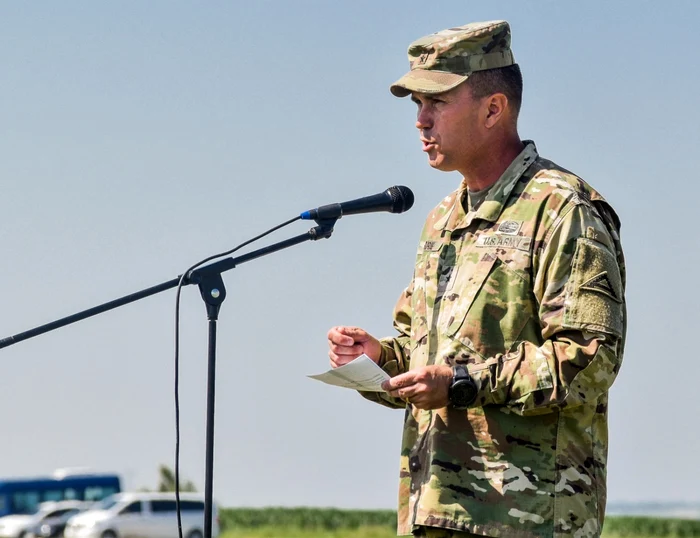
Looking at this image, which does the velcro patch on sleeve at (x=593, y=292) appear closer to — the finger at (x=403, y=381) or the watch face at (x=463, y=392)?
the watch face at (x=463, y=392)

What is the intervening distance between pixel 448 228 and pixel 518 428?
723 mm

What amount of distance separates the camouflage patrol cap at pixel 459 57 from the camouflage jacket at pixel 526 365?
14.1 inches

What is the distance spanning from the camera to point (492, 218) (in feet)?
12.7

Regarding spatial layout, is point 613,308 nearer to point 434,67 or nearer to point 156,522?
point 434,67

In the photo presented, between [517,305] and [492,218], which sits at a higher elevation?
[492,218]

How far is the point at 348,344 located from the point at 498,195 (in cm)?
67

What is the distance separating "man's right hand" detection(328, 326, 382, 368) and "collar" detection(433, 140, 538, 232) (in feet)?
1.42

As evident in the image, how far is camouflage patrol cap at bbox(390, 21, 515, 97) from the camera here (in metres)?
3.98

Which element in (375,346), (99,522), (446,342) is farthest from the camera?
(99,522)

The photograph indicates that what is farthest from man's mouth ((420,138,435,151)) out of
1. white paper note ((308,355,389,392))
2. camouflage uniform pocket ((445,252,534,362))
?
white paper note ((308,355,389,392))

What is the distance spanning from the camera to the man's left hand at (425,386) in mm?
3570

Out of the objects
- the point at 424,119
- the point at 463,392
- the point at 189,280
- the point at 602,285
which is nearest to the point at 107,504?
the point at 189,280

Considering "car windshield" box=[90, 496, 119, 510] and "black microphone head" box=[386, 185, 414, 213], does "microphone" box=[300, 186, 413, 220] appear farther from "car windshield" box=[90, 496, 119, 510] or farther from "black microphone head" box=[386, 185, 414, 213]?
"car windshield" box=[90, 496, 119, 510]

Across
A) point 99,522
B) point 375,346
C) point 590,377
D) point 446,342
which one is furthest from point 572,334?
point 99,522
